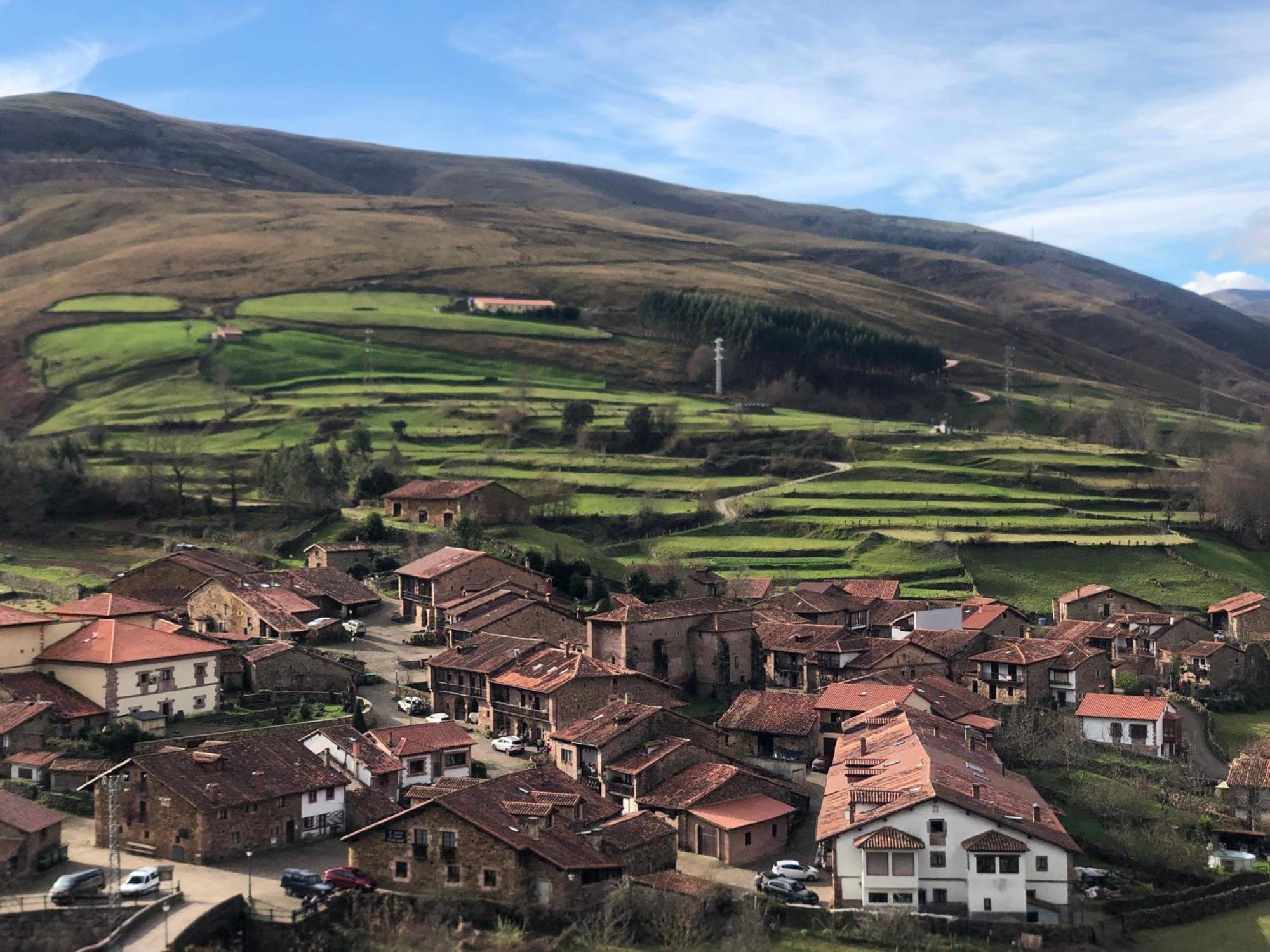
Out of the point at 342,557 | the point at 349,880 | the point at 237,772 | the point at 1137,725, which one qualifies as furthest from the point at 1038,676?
the point at 237,772

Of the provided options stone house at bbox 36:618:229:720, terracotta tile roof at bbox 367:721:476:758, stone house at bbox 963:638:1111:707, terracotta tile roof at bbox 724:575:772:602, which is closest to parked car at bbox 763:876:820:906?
terracotta tile roof at bbox 367:721:476:758

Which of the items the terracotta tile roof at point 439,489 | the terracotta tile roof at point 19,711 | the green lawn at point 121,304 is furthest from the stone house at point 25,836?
the green lawn at point 121,304

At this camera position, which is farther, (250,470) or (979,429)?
(979,429)

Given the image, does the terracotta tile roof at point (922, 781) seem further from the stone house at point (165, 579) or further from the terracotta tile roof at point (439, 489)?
the terracotta tile roof at point (439, 489)

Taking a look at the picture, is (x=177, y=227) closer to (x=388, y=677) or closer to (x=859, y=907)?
(x=388, y=677)

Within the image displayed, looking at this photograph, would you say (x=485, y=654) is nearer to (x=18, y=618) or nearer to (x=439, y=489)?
(x=18, y=618)

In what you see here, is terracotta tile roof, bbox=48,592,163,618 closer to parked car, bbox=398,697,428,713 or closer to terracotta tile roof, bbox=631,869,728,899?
parked car, bbox=398,697,428,713

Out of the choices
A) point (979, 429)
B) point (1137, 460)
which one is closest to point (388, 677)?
point (1137, 460)

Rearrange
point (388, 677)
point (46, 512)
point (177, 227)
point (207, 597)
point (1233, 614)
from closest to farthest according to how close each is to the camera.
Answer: point (388, 677), point (207, 597), point (1233, 614), point (46, 512), point (177, 227)
